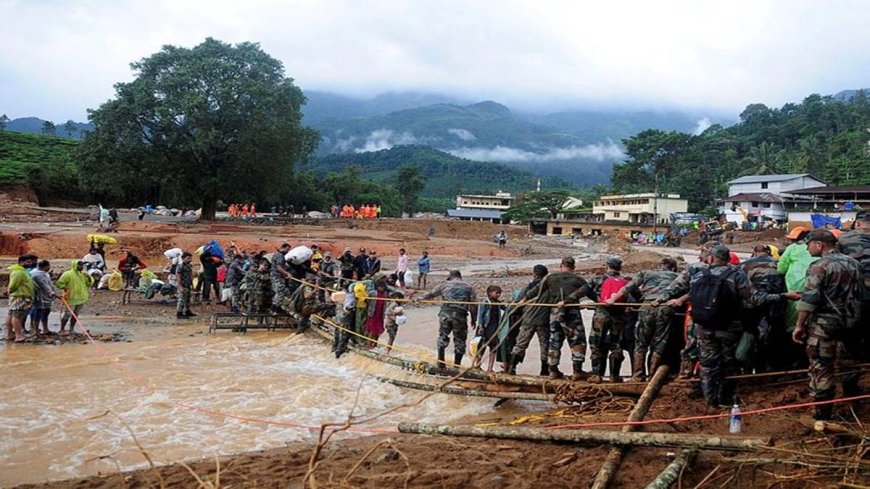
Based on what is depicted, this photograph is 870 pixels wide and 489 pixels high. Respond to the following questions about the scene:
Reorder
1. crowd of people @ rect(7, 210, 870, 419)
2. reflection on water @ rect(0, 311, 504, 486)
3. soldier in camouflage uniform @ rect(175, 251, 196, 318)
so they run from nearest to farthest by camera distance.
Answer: crowd of people @ rect(7, 210, 870, 419) → reflection on water @ rect(0, 311, 504, 486) → soldier in camouflage uniform @ rect(175, 251, 196, 318)

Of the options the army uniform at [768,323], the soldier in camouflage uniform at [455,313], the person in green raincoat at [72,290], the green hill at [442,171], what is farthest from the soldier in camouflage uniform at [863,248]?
the green hill at [442,171]

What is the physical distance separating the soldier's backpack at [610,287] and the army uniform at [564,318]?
28 cm

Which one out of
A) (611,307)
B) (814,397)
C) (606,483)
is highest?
(611,307)

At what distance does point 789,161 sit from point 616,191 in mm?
23654

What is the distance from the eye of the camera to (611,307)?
807 centimetres

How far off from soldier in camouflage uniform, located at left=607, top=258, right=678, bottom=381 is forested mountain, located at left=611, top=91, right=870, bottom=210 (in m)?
69.7

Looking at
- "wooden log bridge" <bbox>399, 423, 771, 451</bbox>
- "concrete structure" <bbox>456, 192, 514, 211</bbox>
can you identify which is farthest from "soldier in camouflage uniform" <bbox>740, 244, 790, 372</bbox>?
"concrete structure" <bbox>456, 192, 514, 211</bbox>

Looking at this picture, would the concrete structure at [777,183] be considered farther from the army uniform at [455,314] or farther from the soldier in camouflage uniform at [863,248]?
the soldier in camouflage uniform at [863,248]

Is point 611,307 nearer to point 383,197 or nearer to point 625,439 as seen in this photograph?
point 625,439

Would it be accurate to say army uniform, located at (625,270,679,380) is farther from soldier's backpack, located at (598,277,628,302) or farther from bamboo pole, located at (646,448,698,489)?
bamboo pole, located at (646,448,698,489)

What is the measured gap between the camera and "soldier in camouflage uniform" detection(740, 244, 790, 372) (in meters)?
7.05

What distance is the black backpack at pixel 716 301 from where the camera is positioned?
654 cm

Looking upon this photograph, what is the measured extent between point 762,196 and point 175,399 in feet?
209

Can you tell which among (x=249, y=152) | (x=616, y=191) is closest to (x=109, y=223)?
(x=249, y=152)
